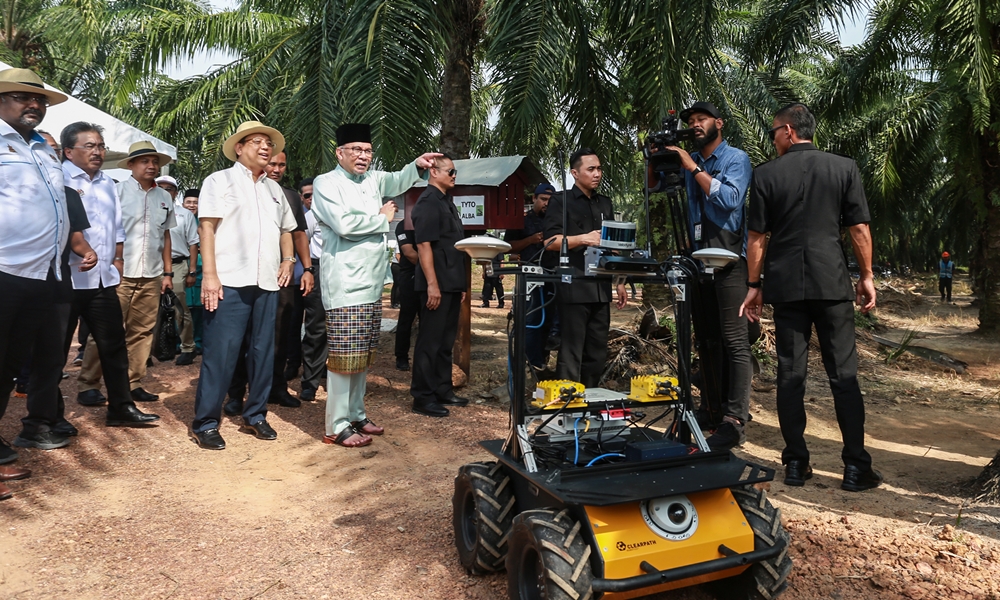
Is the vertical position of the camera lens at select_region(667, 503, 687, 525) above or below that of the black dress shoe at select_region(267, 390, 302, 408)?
above

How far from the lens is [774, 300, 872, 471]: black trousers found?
4023 mm

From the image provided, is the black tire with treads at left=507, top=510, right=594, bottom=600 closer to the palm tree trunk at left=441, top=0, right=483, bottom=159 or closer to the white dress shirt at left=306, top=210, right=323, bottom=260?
the white dress shirt at left=306, top=210, right=323, bottom=260

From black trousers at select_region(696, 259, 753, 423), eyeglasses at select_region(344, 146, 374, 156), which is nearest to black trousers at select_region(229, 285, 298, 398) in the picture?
eyeglasses at select_region(344, 146, 374, 156)

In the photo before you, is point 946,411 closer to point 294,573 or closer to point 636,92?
point 636,92

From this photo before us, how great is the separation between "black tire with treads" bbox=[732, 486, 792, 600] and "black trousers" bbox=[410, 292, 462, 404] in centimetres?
359

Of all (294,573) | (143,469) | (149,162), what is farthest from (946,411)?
(149,162)

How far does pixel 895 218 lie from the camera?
17.0 m

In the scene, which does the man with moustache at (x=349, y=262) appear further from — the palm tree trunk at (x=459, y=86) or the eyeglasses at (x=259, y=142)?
the palm tree trunk at (x=459, y=86)

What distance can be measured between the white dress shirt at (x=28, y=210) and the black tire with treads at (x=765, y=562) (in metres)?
3.99

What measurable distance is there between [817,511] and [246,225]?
154 inches

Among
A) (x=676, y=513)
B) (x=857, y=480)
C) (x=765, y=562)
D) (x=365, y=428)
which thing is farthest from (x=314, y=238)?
(x=765, y=562)

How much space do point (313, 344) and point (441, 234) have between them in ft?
5.74

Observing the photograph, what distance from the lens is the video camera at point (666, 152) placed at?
164 inches

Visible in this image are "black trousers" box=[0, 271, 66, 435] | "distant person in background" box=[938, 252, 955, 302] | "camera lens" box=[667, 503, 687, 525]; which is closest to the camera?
"camera lens" box=[667, 503, 687, 525]
